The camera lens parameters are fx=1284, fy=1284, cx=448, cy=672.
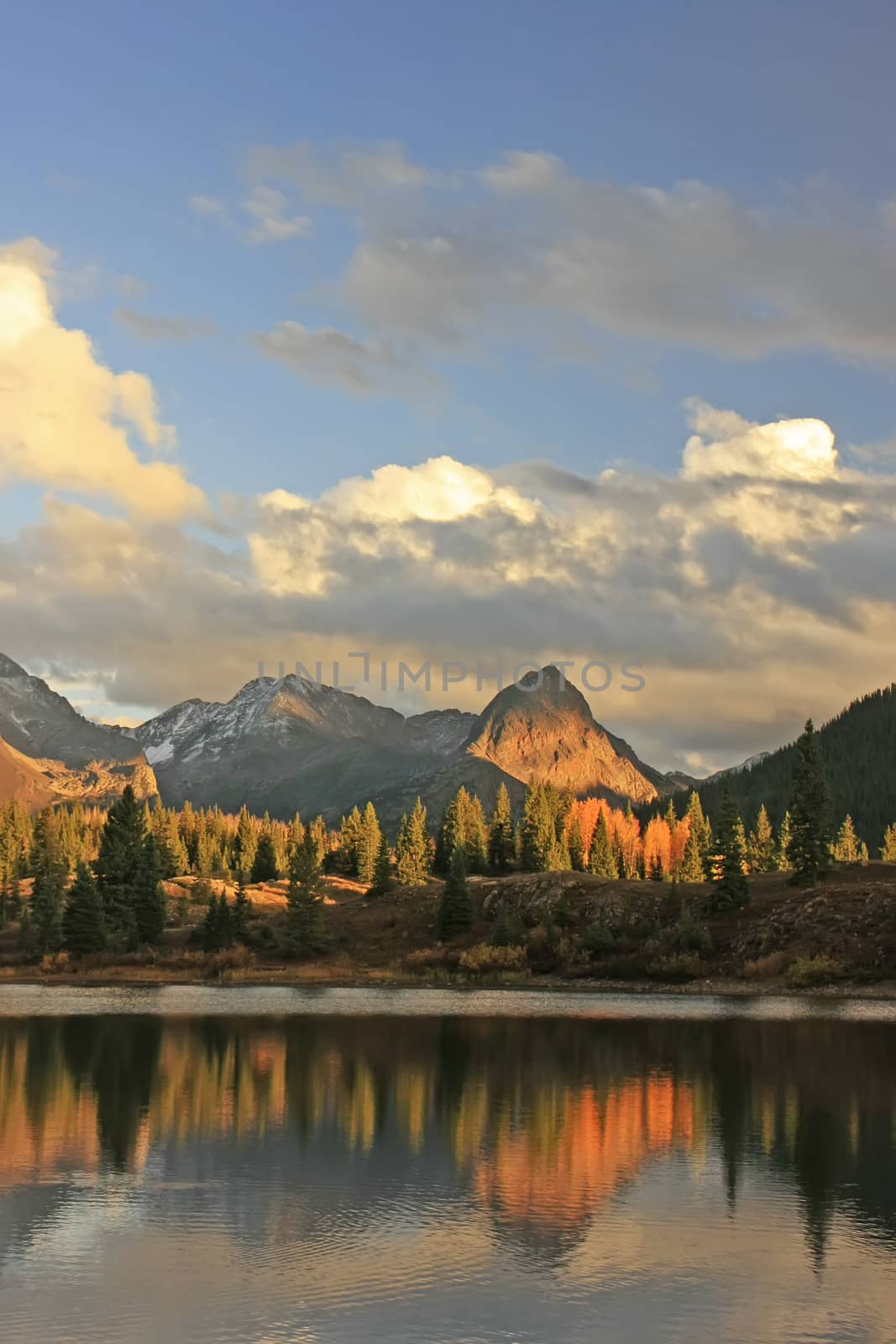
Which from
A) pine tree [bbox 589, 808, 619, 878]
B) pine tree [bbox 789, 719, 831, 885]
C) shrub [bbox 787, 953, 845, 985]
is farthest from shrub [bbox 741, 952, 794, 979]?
pine tree [bbox 589, 808, 619, 878]

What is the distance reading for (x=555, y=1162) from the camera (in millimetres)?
34469

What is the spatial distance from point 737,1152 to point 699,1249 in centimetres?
1095

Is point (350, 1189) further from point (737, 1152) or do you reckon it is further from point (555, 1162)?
point (737, 1152)

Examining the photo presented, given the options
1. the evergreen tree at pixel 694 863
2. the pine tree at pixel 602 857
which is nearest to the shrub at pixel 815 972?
the pine tree at pixel 602 857

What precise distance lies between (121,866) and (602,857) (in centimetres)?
7178

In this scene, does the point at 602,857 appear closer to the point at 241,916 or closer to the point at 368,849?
the point at 368,849

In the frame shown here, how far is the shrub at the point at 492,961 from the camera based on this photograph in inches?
4847

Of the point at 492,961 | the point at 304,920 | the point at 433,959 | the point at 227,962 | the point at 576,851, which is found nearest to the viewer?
the point at 492,961

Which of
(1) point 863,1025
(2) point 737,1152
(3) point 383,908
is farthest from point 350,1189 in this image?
(3) point 383,908

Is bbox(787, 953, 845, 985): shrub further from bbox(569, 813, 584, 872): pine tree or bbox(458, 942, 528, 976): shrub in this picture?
bbox(569, 813, 584, 872): pine tree

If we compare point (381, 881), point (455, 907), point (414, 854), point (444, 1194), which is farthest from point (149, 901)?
point (444, 1194)

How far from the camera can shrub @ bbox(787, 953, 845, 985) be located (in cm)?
10700

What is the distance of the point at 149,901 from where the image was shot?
470ft

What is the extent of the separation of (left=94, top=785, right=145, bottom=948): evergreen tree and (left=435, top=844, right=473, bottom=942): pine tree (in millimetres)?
33768
